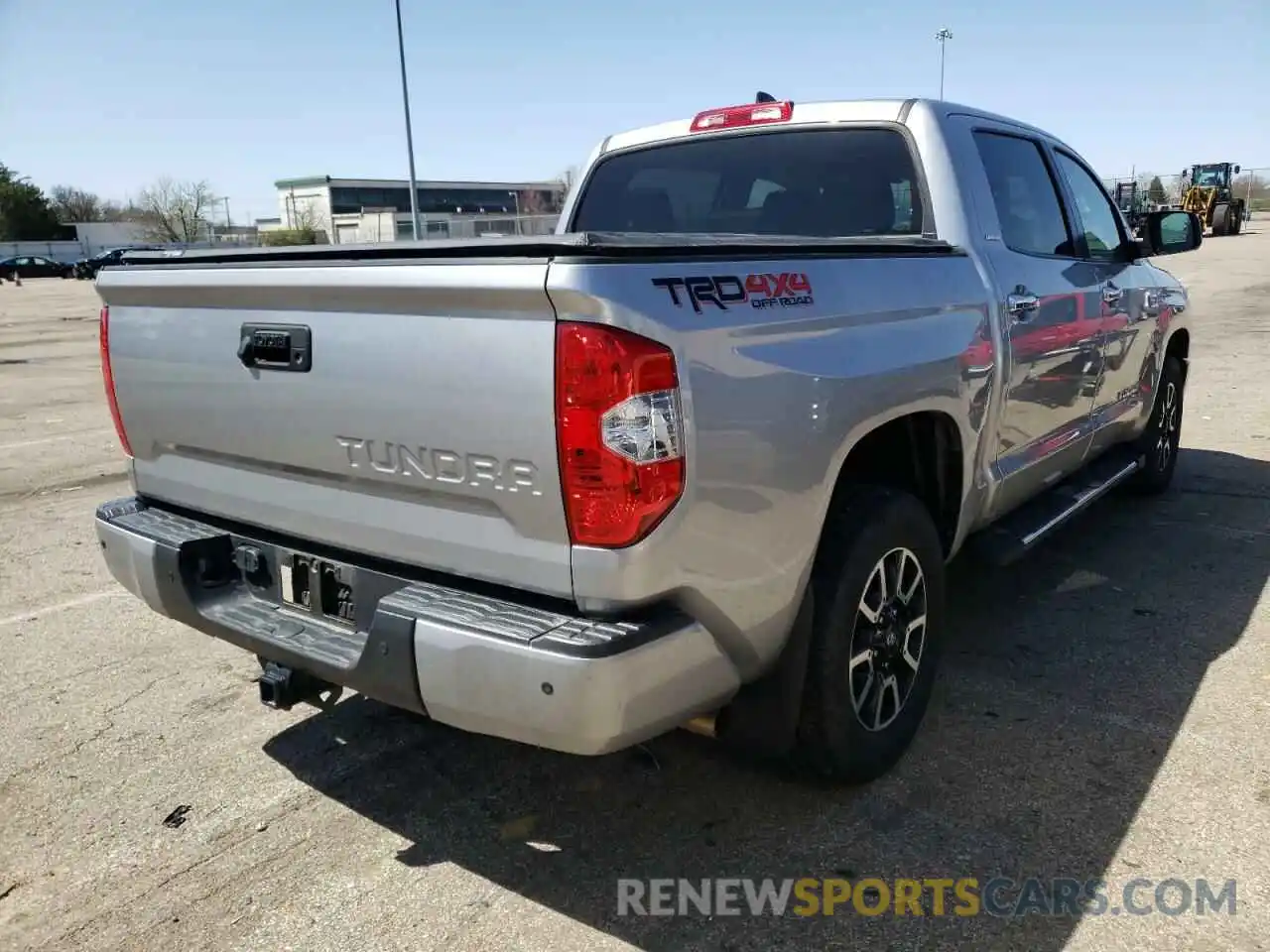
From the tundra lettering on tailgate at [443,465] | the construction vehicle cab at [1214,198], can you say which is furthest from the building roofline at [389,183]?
the tundra lettering on tailgate at [443,465]

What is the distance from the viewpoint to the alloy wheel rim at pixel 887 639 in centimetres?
291

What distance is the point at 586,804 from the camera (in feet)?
9.80

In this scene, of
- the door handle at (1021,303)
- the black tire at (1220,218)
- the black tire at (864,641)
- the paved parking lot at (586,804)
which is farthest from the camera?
the black tire at (1220,218)

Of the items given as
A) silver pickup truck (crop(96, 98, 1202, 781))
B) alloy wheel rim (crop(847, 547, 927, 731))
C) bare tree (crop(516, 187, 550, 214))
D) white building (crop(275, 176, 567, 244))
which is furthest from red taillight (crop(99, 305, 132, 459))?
white building (crop(275, 176, 567, 244))

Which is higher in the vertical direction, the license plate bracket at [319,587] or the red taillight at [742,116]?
the red taillight at [742,116]

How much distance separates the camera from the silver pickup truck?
82.7 inches

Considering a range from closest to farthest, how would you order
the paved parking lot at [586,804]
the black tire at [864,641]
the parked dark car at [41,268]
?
1. the paved parking lot at [586,804]
2. the black tire at [864,641]
3. the parked dark car at [41,268]

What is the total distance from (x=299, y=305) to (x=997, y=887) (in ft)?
7.42

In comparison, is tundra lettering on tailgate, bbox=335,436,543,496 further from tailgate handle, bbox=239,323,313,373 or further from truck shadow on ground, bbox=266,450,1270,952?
truck shadow on ground, bbox=266,450,1270,952

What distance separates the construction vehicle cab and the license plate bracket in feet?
156

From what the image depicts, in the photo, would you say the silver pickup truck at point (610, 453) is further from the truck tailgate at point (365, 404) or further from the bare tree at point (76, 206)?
the bare tree at point (76, 206)

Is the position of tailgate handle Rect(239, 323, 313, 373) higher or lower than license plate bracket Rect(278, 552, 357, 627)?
higher

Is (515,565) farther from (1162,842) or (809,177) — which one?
(809,177)

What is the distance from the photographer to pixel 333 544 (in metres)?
2.62
